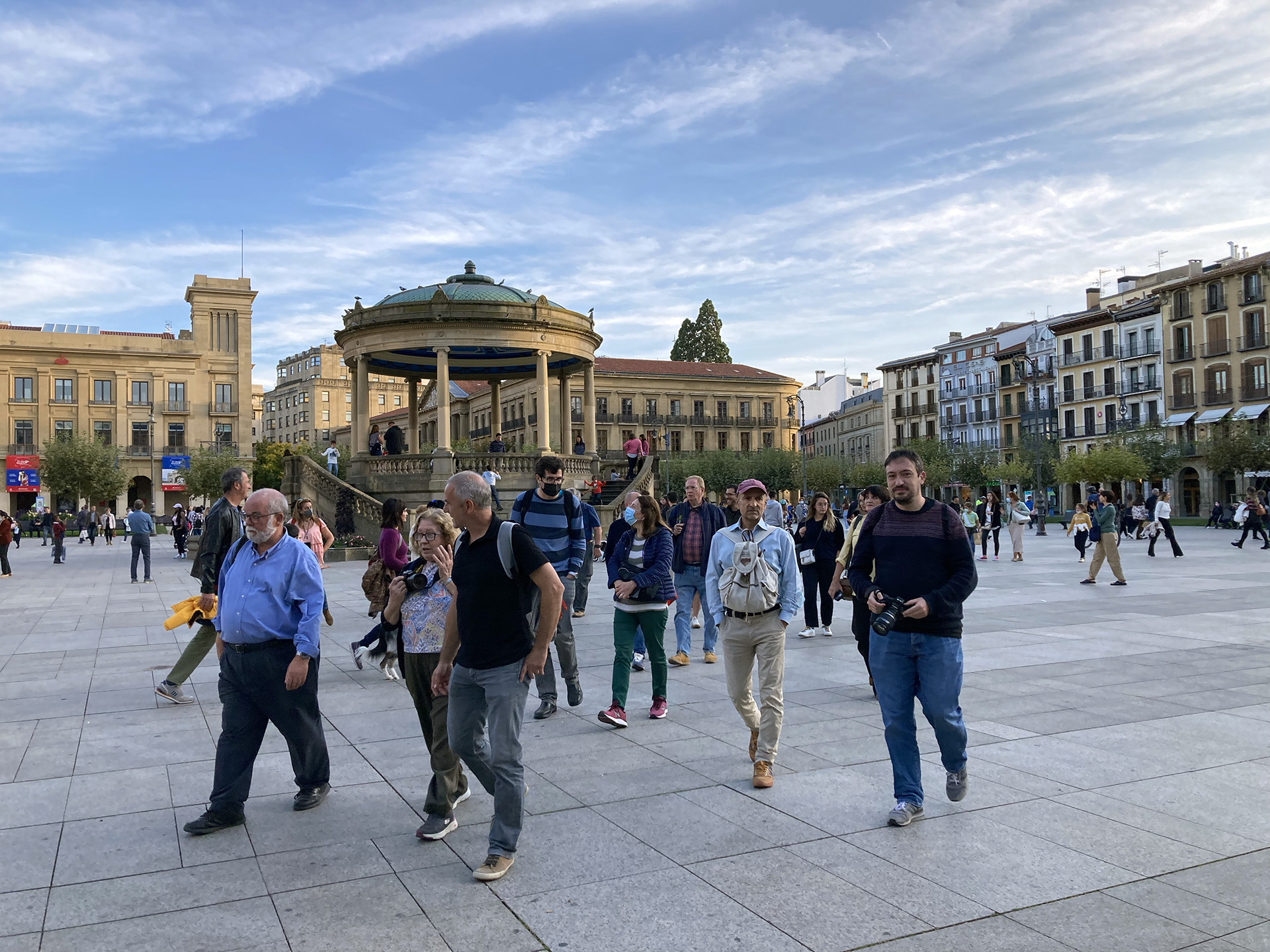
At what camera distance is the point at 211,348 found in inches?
3250

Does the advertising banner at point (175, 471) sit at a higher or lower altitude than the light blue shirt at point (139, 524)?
higher

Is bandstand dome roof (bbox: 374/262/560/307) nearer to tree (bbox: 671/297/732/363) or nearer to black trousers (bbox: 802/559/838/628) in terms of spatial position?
black trousers (bbox: 802/559/838/628)

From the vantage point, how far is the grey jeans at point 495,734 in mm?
4457

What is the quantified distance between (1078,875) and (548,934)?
2277 mm

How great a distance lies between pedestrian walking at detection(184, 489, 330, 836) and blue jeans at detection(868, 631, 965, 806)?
2921 millimetres

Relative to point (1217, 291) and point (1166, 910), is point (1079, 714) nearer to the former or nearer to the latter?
point (1166, 910)

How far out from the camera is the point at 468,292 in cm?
3044

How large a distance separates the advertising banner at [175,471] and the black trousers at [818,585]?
64.7m

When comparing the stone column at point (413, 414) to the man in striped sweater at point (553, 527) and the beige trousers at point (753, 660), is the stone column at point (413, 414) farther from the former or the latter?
the beige trousers at point (753, 660)

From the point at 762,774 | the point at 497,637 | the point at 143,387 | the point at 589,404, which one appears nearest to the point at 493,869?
the point at 497,637

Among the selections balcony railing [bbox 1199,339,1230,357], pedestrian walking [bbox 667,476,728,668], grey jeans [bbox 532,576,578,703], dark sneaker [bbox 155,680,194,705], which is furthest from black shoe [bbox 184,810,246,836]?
balcony railing [bbox 1199,339,1230,357]

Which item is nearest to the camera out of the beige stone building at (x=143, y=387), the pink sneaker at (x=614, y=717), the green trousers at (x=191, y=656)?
the pink sneaker at (x=614, y=717)

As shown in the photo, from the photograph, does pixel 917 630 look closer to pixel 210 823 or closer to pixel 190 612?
pixel 210 823

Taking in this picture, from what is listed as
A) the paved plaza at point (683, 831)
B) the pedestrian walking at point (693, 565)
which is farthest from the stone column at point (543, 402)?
the paved plaza at point (683, 831)
